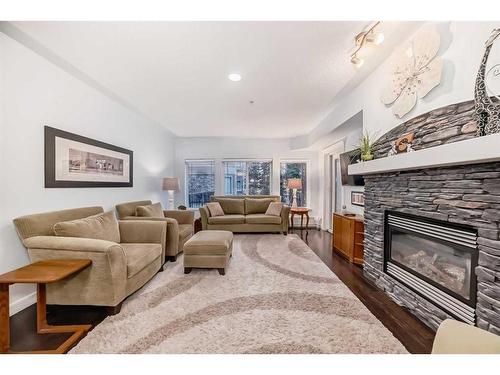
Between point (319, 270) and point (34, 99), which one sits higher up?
point (34, 99)

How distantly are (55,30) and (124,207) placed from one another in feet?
7.53

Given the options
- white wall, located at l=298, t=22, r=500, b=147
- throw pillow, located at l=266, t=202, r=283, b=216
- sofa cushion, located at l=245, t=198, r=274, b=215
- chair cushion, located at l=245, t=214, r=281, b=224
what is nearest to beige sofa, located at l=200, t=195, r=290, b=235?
chair cushion, located at l=245, t=214, r=281, b=224

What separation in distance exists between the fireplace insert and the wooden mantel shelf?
49cm

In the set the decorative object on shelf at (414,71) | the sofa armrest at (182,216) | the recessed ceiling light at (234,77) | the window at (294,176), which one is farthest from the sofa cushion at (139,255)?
the window at (294,176)

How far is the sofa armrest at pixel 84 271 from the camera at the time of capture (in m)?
1.77

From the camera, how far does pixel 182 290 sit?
2273 mm

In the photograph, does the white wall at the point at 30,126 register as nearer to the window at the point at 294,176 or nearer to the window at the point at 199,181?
the window at the point at 199,181

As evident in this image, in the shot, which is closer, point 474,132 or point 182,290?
point 474,132

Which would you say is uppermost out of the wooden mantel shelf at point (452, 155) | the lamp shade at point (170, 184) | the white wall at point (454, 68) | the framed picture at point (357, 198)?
the white wall at point (454, 68)

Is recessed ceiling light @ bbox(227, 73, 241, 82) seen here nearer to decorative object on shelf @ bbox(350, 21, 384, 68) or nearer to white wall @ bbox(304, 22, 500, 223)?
decorative object on shelf @ bbox(350, 21, 384, 68)

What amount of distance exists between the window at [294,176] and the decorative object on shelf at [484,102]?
4.80 metres

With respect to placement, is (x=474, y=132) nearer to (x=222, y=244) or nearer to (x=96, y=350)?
(x=222, y=244)

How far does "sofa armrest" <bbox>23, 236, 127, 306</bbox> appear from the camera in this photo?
69.8 inches
